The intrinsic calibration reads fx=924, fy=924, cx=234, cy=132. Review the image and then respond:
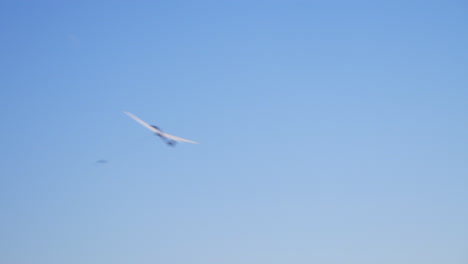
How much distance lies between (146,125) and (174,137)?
3.83 m

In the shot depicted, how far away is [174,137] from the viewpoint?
75.7m

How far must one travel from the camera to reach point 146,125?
238 feet
